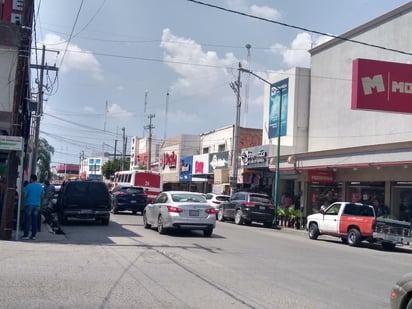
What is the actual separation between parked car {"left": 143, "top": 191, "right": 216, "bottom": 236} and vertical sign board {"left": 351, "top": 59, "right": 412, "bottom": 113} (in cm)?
1125

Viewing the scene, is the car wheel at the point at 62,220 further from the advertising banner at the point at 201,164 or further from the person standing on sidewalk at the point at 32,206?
the advertising banner at the point at 201,164

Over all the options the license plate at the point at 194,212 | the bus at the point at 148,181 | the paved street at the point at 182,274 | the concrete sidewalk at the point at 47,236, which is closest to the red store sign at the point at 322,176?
the bus at the point at 148,181

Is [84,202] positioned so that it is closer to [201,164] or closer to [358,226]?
[358,226]

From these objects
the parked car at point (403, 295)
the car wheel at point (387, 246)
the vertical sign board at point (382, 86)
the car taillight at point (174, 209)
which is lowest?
the car wheel at point (387, 246)

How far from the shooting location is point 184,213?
63.6ft

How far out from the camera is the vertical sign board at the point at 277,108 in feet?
131

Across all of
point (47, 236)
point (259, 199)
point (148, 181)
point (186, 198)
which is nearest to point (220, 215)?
point (259, 199)

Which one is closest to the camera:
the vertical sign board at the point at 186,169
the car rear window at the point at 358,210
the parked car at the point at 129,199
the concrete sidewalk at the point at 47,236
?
the concrete sidewalk at the point at 47,236

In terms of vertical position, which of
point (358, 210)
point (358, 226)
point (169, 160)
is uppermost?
point (169, 160)

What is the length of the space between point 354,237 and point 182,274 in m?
12.3

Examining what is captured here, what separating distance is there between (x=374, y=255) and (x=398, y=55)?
49.9 ft

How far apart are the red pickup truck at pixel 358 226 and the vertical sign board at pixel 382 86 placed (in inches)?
259

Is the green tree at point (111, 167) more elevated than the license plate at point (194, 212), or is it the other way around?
the green tree at point (111, 167)

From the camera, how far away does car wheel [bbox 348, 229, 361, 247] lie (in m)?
21.5
